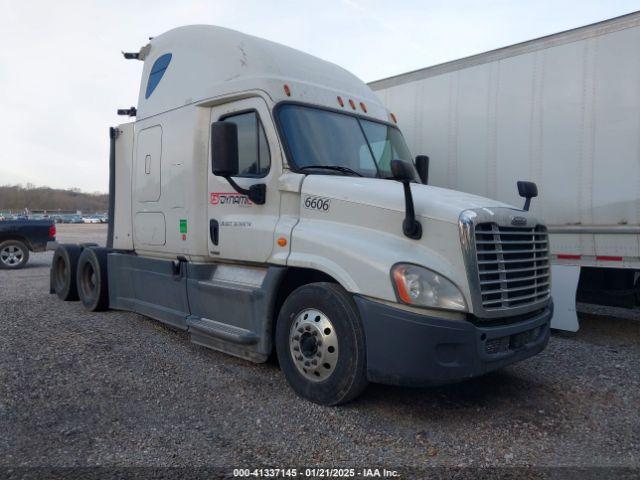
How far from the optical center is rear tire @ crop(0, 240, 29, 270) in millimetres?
14133

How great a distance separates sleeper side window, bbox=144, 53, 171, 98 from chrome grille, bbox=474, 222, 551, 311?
14.7 feet

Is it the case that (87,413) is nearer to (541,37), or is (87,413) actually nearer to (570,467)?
(570,467)

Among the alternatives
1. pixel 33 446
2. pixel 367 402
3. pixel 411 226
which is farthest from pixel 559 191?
pixel 33 446

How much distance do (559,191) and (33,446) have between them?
6.00 metres

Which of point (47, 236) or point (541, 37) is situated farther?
point (47, 236)

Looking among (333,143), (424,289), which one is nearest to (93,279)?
(333,143)

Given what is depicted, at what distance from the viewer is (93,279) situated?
796 centimetres

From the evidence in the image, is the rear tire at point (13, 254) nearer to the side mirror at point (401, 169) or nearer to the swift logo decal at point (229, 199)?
the swift logo decal at point (229, 199)

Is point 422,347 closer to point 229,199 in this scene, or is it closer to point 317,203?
point 317,203

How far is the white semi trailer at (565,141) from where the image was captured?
19.7 ft

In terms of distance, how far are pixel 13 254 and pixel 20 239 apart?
438 mm

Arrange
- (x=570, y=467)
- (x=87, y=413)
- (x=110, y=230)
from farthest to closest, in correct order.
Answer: (x=110, y=230) → (x=87, y=413) → (x=570, y=467)

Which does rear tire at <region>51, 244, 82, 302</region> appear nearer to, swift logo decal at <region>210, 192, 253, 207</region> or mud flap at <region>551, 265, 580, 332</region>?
swift logo decal at <region>210, 192, 253, 207</region>

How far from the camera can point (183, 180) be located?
5.73 metres
